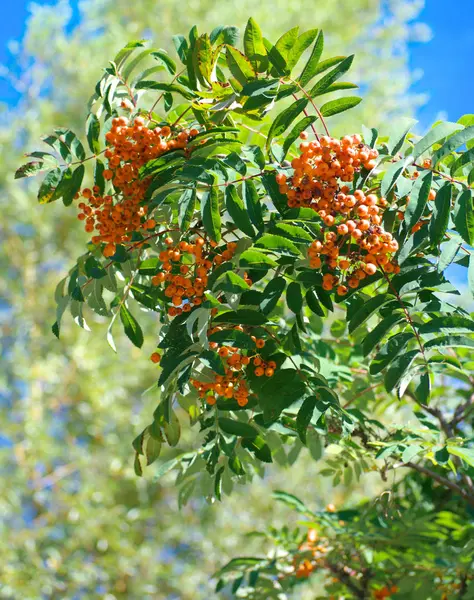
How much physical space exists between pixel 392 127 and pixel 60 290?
2.02 feet

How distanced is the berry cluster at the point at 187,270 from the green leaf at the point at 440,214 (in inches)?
10.4

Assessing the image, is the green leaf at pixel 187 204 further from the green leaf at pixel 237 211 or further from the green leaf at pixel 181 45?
the green leaf at pixel 181 45

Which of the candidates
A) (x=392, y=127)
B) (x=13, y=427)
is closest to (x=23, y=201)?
(x=13, y=427)

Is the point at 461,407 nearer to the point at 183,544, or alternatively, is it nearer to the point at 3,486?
the point at 3,486

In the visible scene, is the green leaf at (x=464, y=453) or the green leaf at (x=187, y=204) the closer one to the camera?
the green leaf at (x=187, y=204)

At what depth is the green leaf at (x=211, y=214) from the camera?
91 cm

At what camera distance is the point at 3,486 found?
14.4 feet

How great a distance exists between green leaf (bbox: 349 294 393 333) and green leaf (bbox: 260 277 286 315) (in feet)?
0.37

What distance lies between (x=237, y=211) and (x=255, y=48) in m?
0.23

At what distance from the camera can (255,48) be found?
37.5 inches

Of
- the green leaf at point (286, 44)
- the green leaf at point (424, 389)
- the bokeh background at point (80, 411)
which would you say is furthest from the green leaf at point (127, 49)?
the bokeh background at point (80, 411)

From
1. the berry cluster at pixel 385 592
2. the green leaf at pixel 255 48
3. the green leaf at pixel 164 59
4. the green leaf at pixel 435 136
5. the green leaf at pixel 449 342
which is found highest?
the green leaf at pixel 164 59

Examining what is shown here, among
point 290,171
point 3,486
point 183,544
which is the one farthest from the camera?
point 183,544

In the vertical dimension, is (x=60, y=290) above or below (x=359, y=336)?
Answer: above
